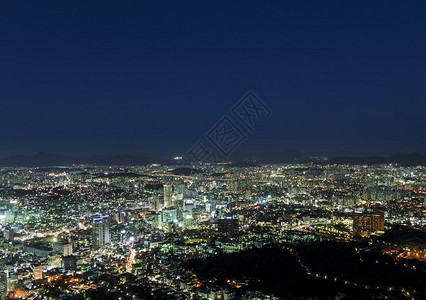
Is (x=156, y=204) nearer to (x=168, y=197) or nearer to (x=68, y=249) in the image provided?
(x=168, y=197)

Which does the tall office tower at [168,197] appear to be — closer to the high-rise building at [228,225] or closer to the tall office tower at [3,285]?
the high-rise building at [228,225]

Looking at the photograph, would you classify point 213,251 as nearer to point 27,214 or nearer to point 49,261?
point 49,261

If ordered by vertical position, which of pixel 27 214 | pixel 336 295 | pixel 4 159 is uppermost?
pixel 4 159

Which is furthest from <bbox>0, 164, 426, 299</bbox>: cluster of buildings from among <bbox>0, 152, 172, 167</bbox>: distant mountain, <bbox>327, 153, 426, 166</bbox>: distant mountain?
<bbox>0, 152, 172, 167</bbox>: distant mountain

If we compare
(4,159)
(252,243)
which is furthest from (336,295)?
(4,159)

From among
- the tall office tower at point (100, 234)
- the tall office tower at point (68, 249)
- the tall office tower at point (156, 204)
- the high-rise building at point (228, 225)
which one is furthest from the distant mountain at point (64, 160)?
the tall office tower at point (68, 249)

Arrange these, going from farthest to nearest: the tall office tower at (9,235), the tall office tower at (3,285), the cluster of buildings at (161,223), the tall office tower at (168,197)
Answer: the tall office tower at (168,197) → the tall office tower at (9,235) → the cluster of buildings at (161,223) → the tall office tower at (3,285)

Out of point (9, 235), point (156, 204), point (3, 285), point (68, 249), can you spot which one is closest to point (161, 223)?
point (156, 204)

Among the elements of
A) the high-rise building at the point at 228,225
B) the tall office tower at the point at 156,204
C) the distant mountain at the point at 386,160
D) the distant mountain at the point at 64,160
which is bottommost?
the high-rise building at the point at 228,225
